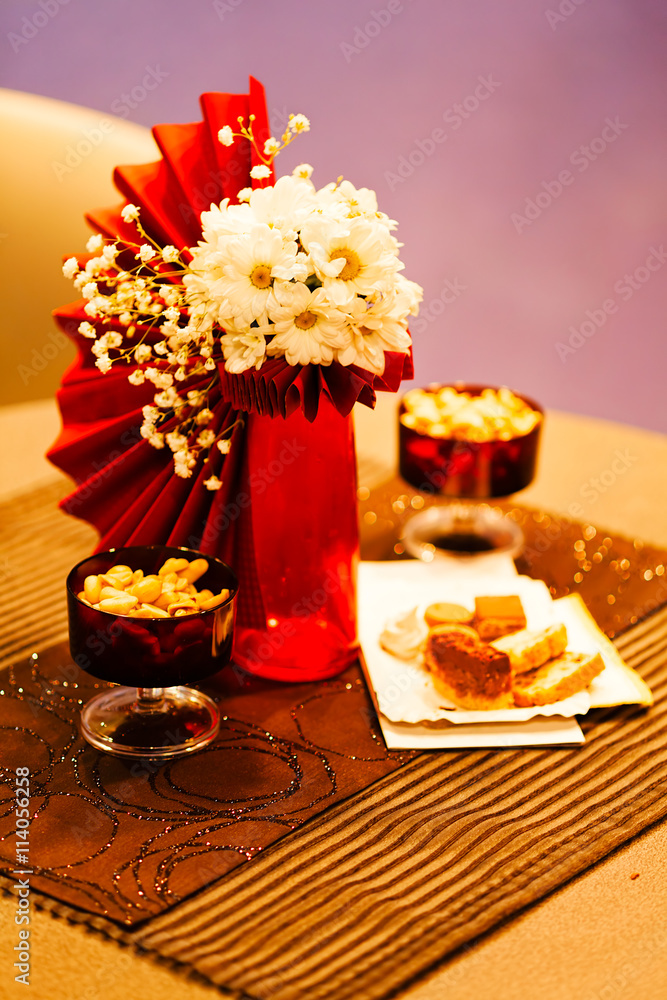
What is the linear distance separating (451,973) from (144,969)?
23 centimetres

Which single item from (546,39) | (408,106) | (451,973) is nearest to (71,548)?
(451,973)

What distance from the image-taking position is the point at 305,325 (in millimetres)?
1056

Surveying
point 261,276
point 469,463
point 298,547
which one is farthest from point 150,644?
point 469,463

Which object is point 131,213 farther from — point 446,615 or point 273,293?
point 446,615

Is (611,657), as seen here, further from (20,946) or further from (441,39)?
(441,39)

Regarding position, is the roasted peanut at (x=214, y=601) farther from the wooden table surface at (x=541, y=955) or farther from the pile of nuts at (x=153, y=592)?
the wooden table surface at (x=541, y=955)

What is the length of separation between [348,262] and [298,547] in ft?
1.05

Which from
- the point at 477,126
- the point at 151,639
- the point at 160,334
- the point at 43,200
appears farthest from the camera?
the point at 477,126

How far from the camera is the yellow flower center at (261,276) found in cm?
103

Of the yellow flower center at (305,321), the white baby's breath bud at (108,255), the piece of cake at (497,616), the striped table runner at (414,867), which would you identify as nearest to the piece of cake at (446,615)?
the piece of cake at (497,616)

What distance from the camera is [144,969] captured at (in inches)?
32.5

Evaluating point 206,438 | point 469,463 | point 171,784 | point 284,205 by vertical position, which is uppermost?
point 284,205

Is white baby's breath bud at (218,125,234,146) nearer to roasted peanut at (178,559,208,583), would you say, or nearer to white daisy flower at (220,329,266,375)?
white daisy flower at (220,329,266,375)

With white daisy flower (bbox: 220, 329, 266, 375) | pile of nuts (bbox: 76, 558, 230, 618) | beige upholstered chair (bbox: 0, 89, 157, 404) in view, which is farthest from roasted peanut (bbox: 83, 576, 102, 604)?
beige upholstered chair (bbox: 0, 89, 157, 404)
